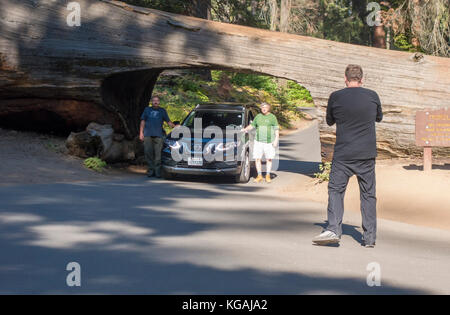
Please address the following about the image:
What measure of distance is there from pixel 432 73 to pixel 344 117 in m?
7.40

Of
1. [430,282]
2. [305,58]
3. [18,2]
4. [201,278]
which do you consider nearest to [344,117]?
[430,282]

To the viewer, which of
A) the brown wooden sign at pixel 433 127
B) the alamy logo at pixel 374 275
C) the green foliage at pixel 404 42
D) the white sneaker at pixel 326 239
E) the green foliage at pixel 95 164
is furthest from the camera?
the green foliage at pixel 404 42

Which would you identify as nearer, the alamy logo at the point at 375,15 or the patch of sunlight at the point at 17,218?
the patch of sunlight at the point at 17,218

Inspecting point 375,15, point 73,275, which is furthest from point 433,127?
point 375,15

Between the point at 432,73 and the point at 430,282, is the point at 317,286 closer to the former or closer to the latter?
the point at 430,282

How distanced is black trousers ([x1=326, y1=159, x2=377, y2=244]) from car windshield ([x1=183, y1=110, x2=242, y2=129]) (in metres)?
8.73

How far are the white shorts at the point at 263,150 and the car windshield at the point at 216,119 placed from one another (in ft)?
3.04

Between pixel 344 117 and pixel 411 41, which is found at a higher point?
pixel 411 41

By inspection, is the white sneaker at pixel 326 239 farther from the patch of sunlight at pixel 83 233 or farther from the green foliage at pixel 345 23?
the green foliage at pixel 345 23

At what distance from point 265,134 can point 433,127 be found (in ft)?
14.2

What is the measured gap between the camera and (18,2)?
15086 mm

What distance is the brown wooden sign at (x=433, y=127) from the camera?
12430 millimetres

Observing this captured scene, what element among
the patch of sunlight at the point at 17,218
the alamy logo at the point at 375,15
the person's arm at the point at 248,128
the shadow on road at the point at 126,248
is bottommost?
A: the shadow on road at the point at 126,248

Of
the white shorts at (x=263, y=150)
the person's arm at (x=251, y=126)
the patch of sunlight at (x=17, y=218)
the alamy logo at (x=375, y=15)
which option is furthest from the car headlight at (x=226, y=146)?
the alamy logo at (x=375, y=15)
